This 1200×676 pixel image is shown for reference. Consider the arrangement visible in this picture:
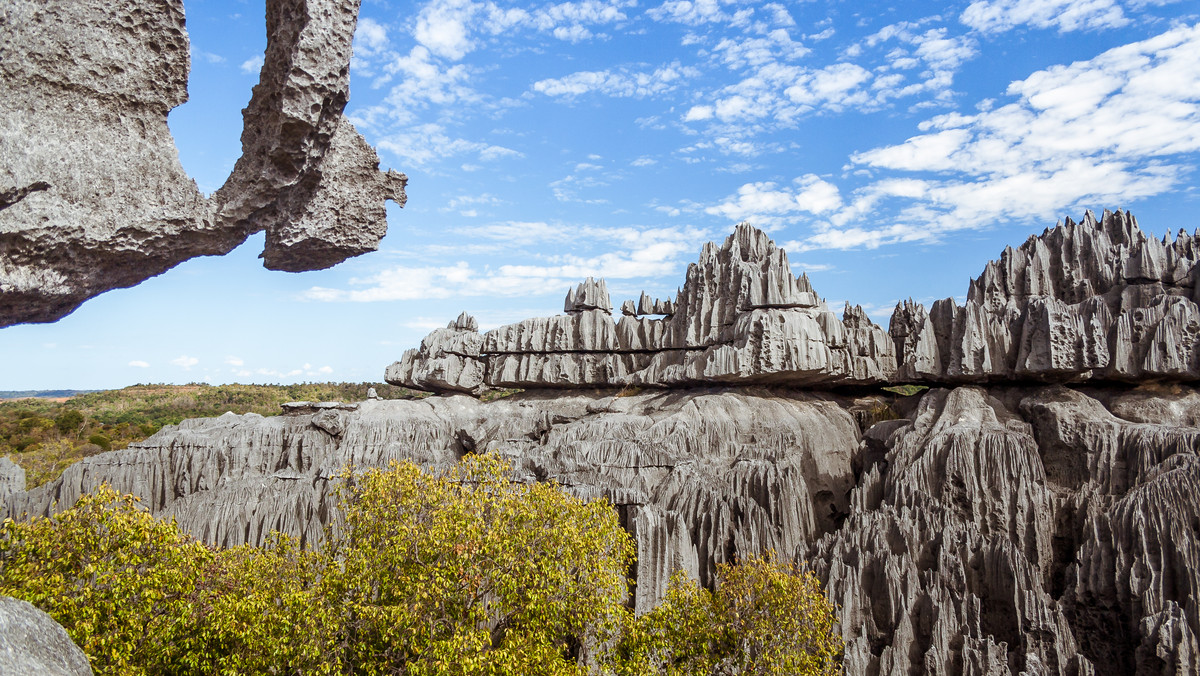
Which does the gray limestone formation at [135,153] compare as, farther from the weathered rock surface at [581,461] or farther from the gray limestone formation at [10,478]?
the gray limestone formation at [10,478]

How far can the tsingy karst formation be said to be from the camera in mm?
21531

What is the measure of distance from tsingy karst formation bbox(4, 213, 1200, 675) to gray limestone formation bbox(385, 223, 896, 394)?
179 mm

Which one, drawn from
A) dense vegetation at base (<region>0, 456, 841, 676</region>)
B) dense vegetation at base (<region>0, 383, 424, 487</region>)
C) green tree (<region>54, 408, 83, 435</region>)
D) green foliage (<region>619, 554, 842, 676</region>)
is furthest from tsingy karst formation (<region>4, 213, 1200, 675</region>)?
green tree (<region>54, 408, 83, 435</region>)

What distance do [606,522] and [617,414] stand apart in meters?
23.8

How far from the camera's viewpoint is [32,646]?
25.7 feet

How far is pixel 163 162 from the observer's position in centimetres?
871

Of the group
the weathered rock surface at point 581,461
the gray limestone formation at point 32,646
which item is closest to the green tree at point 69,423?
the weathered rock surface at point 581,461

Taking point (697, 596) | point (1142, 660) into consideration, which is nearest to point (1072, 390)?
point (1142, 660)

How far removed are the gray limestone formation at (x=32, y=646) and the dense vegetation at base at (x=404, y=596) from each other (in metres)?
4.87

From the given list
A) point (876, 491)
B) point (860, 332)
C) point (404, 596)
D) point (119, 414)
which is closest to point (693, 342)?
point (860, 332)

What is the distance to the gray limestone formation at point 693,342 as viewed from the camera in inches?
1617

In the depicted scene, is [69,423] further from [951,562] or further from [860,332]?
[951,562]

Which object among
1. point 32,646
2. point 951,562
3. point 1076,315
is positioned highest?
point 1076,315

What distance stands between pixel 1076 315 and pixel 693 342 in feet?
67.5
